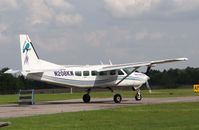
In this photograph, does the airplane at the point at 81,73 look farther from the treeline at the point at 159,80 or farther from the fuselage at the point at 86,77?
the treeline at the point at 159,80

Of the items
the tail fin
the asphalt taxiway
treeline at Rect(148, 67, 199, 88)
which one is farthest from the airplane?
treeline at Rect(148, 67, 199, 88)

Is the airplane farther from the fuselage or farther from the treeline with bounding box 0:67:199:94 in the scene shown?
the treeline with bounding box 0:67:199:94

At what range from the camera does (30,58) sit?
141ft

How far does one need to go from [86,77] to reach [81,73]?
0.57 m

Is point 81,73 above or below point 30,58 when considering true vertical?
below

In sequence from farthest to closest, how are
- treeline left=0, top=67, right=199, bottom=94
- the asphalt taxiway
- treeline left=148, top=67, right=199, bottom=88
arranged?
treeline left=0, top=67, right=199, bottom=94, treeline left=148, top=67, right=199, bottom=88, the asphalt taxiway

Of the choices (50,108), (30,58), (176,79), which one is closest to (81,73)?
(30,58)

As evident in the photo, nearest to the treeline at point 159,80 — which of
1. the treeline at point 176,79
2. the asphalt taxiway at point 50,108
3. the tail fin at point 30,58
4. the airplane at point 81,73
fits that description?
the treeline at point 176,79

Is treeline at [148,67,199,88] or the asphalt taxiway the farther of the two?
treeline at [148,67,199,88]

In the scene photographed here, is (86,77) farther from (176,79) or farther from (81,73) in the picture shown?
(176,79)

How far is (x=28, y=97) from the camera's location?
44.2 m

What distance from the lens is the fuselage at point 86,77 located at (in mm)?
42500

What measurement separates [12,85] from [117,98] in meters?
111

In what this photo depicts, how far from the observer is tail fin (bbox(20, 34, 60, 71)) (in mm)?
42625
